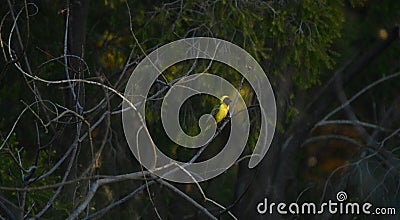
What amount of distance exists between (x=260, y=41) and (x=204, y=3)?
68 cm

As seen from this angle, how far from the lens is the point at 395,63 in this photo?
10828 millimetres

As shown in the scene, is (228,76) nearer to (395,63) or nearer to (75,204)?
(75,204)

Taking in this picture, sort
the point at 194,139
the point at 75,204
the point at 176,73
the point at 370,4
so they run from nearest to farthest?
1. the point at 75,204
2. the point at 194,139
3. the point at 176,73
4. the point at 370,4

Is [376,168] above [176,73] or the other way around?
the other way around

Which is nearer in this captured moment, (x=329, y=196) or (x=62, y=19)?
(x=329, y=196)

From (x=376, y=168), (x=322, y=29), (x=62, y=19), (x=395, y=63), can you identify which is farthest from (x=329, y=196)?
(x=62, y=19)

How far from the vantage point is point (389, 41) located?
9398 millimetres

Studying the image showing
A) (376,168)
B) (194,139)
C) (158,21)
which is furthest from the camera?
(376,168)

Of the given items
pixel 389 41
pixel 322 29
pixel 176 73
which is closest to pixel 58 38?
pixel 176 73

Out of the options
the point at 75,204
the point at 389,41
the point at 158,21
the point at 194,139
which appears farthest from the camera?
the point at 389,41

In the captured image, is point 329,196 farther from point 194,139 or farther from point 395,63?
point 395,63

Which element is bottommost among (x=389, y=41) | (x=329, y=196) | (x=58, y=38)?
(x=329, y=196)

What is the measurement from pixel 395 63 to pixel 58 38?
445 centimetres

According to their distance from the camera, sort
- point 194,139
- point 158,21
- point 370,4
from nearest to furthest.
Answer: point 194,139
point 158,21
point 370,4
